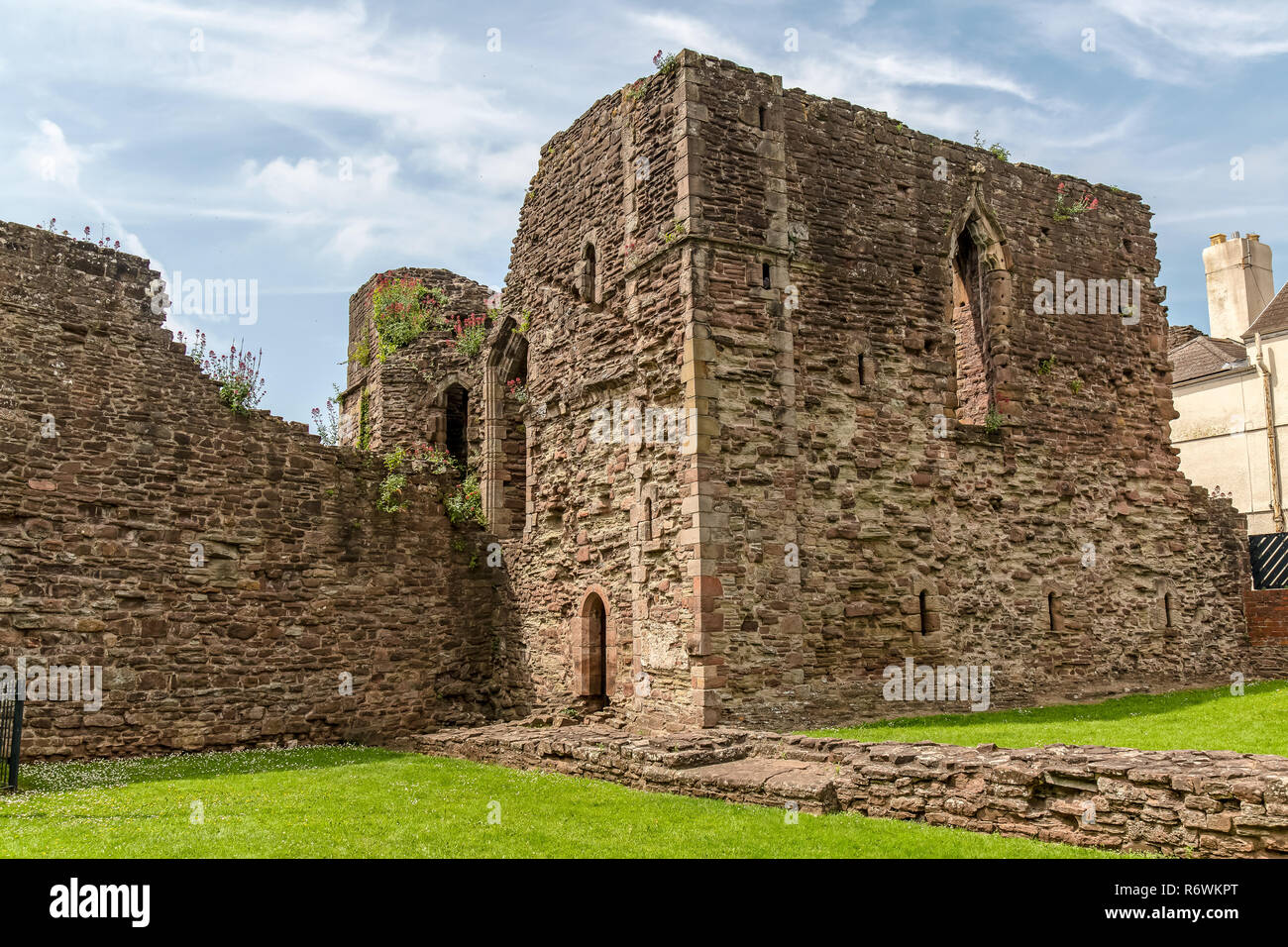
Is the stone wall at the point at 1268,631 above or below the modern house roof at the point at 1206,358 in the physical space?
below

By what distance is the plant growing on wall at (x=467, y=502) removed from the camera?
18156 millimetres

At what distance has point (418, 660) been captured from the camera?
56.9 ft

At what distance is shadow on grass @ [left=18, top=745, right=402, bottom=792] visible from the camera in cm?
1170

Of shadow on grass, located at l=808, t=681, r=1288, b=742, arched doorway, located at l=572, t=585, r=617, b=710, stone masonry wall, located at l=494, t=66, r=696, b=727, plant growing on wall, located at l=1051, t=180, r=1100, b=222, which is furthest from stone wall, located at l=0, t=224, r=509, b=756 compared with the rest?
plant growing on wall, located at l=1051, t=180, r=1100, b=222

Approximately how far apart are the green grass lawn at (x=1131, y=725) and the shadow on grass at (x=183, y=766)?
639 cm

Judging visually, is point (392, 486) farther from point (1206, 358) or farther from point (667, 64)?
point (1206, 358)

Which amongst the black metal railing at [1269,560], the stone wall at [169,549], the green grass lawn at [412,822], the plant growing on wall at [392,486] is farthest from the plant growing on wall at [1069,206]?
the green grass lawn at [412,822]

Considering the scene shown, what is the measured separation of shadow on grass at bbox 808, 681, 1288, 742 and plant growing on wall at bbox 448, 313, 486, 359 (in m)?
10.5

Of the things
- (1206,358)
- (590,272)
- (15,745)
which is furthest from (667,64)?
(1206,358)

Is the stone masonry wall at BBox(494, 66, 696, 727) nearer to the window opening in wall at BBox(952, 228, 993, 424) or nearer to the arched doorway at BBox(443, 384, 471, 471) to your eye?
the arched doorway at BBox(443, 384, 471, 471)

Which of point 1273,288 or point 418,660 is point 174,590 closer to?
point 418,660

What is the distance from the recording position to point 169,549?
14758 mm

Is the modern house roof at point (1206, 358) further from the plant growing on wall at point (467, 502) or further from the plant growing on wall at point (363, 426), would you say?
the plant growing on wall at point (363, 426)

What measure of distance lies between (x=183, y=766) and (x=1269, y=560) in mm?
18916
